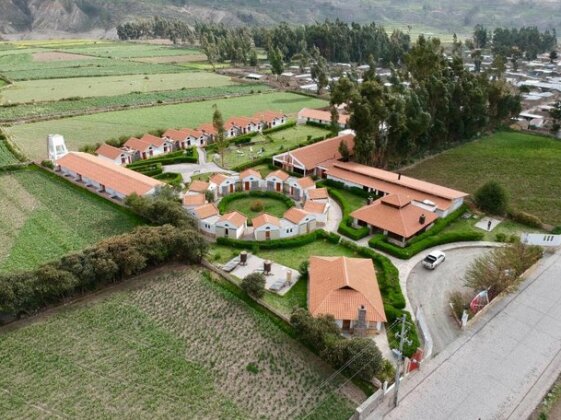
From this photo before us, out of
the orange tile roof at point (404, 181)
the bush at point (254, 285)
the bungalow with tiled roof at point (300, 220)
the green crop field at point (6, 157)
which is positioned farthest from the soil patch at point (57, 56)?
the bush at point (254, 285)

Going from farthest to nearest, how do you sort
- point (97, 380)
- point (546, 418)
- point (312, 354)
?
point (312, 354), point (97, 380), point (546, 418)

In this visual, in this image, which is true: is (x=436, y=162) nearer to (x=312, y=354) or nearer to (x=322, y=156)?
(x=322, y=156)

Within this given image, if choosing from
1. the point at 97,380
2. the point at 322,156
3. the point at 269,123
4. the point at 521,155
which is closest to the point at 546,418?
the point at 97,380

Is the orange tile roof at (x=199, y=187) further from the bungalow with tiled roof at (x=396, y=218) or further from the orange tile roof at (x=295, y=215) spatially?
the bungalow with tiled roof at (x=396, y=218)

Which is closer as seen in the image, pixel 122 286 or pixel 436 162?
pixel 122 286

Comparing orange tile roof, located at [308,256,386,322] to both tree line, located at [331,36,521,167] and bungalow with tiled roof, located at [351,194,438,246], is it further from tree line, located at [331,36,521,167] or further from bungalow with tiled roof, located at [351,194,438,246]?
tree line, located at [331,36,521,167]

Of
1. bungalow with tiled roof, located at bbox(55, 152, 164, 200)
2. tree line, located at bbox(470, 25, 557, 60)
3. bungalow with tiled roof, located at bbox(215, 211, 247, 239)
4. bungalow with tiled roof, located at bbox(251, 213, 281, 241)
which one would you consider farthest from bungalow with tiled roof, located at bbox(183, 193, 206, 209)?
tree line, located at bbox(470, 25, 557, 60)
